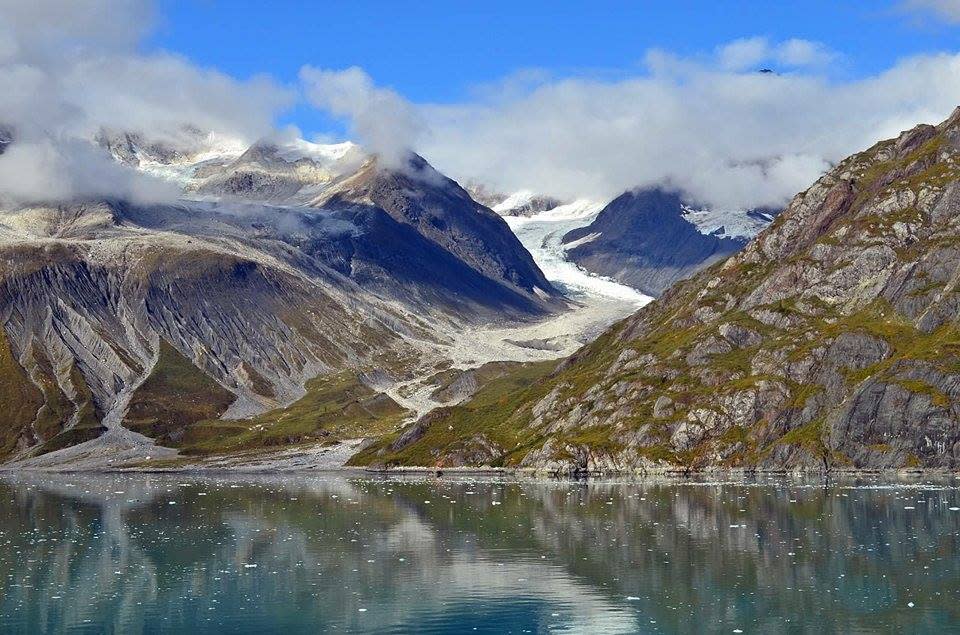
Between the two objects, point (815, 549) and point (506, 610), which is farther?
point (815, 549)

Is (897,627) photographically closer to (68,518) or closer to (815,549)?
(815,549)

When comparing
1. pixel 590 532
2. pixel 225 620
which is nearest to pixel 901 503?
pixel 590 532

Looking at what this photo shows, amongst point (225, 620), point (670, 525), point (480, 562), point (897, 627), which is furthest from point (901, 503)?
point (225, 620)

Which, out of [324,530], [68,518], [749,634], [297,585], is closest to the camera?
[749,634]

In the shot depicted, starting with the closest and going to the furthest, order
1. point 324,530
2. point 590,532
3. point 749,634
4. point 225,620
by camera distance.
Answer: point 749,634, point 225,620, point 590,532, point 324,530

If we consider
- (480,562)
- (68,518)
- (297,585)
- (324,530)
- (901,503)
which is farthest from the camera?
(68,518)

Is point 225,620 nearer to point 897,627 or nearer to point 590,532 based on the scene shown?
point 897,627
